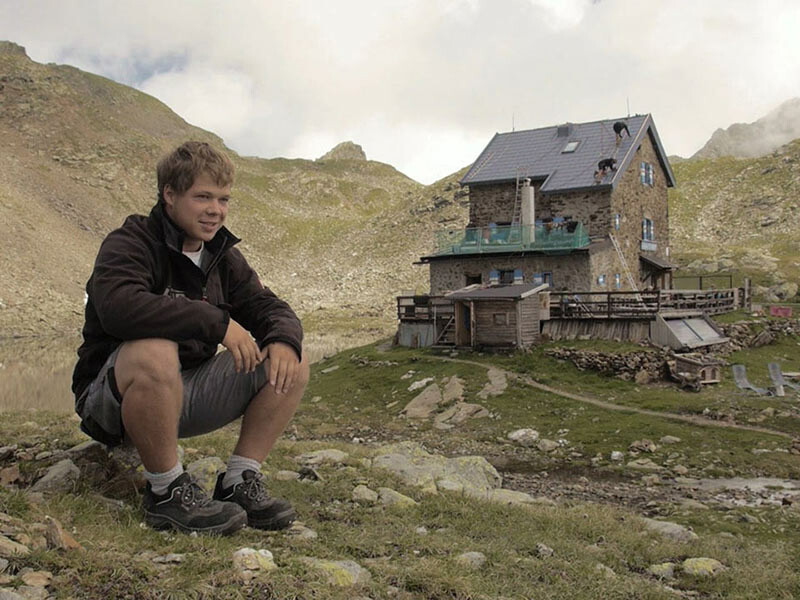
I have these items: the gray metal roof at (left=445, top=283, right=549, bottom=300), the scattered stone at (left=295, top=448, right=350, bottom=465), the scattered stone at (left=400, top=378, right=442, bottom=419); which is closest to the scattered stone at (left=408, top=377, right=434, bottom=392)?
the scattered stone at (left=400, top=378, right=442, bottom=419)

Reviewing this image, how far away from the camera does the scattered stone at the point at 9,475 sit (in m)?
Result: 5.33

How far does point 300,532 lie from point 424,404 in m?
18.8

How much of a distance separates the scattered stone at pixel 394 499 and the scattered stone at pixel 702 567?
259 cm

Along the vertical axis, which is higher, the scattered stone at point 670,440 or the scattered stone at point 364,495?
the scattered stone at point 364,495

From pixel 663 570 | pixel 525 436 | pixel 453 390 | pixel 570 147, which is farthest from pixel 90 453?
pixel 570 147

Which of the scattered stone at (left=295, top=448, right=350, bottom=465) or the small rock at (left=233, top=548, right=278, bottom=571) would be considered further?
the scattered stone at (left=295, top=448, right=350, bottom=465)

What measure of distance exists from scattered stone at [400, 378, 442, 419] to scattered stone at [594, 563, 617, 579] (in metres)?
17.4

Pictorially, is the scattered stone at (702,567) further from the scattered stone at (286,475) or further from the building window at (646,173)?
the building window at (646,173)

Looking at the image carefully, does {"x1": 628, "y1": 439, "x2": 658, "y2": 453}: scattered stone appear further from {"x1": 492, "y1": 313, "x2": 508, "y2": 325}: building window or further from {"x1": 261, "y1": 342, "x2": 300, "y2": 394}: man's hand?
{"x1": 261, "y1": 342, "x2": 300, "y2": 394}: man's hand

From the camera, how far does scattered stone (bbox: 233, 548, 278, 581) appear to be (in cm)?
393

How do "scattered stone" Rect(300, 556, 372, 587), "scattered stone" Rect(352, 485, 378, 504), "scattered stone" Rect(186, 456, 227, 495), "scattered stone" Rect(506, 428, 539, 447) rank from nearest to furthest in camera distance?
"scattered stone" Rect(300, 556, 372, 587) < "scattered stone" Rect(186, 456, 227, 495) < "scattered stone" Rect(352, 485, 378, 504) < "scattered stone" Rect(506, 428, 539, 447)

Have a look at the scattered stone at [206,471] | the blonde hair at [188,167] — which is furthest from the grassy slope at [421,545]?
the blonde hair at [188,167]

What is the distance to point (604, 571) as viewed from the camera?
5.37 m

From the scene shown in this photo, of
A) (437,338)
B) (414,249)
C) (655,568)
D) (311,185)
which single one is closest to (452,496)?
(655,568)
